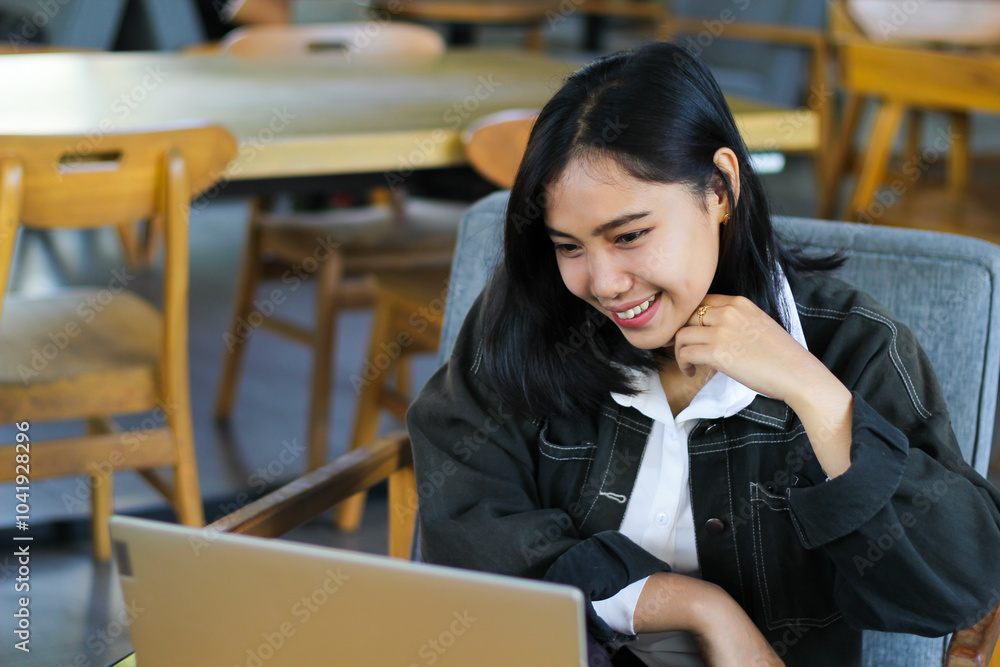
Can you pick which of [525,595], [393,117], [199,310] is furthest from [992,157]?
[525,595]

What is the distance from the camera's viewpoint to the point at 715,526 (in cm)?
101

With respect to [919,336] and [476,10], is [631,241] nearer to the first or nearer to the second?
[919,336]

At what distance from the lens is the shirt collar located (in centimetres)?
99

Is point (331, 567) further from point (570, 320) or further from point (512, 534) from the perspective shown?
point (570, 320)

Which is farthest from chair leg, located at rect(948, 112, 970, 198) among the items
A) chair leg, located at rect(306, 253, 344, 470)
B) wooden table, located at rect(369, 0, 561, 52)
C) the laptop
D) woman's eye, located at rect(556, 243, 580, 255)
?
wooden table, located at rect(369, 0, 561, 52)

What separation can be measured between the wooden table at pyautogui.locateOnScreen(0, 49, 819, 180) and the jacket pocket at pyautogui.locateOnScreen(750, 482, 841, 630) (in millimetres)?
844

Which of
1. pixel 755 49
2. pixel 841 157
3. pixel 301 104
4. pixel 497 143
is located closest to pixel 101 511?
pixel 301 104

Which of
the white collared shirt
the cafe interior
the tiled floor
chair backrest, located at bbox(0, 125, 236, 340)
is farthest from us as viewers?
the tiled floor

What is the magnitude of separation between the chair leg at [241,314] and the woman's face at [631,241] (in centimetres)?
169

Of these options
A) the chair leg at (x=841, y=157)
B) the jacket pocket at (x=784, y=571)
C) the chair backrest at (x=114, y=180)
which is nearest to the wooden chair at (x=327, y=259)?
the chair backrest at (x=114, y=180)

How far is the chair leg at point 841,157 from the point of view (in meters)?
3.58

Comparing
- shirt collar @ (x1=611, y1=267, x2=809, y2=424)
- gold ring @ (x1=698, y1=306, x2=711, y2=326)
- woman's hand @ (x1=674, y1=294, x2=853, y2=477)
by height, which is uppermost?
gold ring @ (x1=698, y1=306, x2=711, y2=326)

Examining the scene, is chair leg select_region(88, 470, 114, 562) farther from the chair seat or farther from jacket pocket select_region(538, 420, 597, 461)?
jacket pocket select_region(538, 420, 597, 461)

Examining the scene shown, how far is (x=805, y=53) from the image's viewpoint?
423 centimetres
